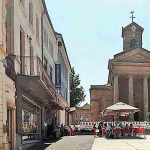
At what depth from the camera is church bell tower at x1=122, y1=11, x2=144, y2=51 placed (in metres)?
83.8

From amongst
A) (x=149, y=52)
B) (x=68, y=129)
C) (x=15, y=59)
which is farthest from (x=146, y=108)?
(x=15, y=59)

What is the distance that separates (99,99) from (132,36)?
12237 millimetres

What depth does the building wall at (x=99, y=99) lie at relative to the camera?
82000mm

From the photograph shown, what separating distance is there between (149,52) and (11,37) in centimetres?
5731

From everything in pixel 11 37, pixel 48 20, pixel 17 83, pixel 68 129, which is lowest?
pixel 68 129

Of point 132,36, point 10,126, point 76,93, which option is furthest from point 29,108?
point 76,93

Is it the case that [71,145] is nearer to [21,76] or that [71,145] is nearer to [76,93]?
[21,76]

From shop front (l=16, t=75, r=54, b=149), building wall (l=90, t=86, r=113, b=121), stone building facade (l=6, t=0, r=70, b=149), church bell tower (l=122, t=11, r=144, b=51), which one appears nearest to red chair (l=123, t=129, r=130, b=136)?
stone building facade (l=6, t=0, r=70, b=149)

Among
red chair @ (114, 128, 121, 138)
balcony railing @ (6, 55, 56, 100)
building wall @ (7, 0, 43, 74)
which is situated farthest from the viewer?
red chair @ (114, 128, 121, 138)

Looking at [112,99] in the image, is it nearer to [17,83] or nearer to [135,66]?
[135,66]

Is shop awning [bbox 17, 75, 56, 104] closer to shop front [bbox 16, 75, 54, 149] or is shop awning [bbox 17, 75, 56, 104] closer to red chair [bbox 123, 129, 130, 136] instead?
shop front [bbox 16, 75, 54, 149]

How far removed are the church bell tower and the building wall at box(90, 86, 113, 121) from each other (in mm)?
8196

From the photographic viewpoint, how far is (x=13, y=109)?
19000mm

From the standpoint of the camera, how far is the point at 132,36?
83875mm
